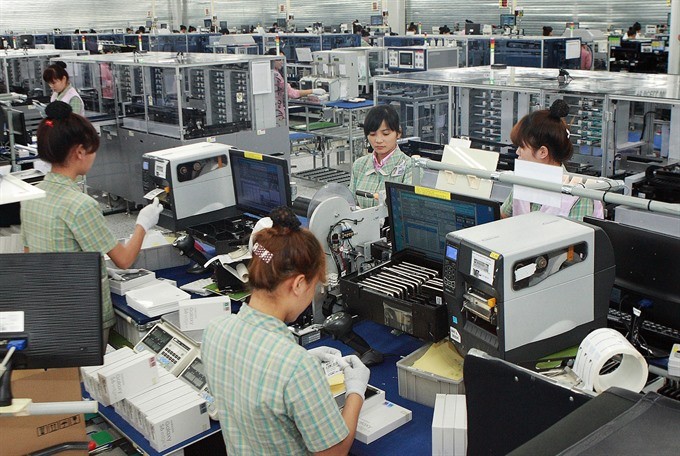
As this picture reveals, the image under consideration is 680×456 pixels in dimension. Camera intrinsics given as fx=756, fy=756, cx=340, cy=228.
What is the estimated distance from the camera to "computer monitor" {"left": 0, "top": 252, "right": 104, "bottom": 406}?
2.01 m

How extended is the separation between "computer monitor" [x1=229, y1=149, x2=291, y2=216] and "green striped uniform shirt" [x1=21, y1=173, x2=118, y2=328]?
92 cm

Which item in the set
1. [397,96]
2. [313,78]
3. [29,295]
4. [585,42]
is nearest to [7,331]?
[29,295]

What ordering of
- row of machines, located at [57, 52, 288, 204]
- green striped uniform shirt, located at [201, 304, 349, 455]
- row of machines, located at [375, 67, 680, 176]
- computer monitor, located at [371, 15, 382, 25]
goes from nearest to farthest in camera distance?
green striped uniform shirt, located at [201, 304, 349, 455], row of machines, located at [375, 67, 680, 176], row of machines, located at [57, 52, 288, 204], computer monitor, located at [371, 15, 382, 25]

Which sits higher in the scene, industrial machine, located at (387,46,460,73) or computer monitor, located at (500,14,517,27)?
computer monitor, located at (500,14,517,27)

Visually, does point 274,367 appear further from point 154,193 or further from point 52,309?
point 154,193

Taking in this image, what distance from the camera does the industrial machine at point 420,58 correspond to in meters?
9.84

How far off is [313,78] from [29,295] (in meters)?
8.24

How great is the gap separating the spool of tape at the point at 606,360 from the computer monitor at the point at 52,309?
130 centimetres

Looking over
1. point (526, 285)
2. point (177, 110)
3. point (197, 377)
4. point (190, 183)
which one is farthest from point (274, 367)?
point (177, 110)

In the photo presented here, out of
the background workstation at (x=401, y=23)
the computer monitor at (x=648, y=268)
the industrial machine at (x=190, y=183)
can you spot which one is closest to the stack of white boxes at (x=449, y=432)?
the background workstation at (x=401, y=23)

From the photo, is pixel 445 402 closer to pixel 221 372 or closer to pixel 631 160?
pixel 221 372

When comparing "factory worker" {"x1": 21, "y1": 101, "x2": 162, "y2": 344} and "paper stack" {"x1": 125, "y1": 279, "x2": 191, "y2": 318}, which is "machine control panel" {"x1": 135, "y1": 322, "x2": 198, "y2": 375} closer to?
"paper stack" {"x1": 125, "y1": 279, "x2": 191, "y2": 318}

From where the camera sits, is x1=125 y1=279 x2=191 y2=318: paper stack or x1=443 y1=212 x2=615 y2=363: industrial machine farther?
x1=125 y1=279 x2=191 y2=318: paper stack

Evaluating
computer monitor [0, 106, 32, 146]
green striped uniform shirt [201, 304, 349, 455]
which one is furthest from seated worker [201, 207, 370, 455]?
computer monitor [0, 106, 32, 146]
